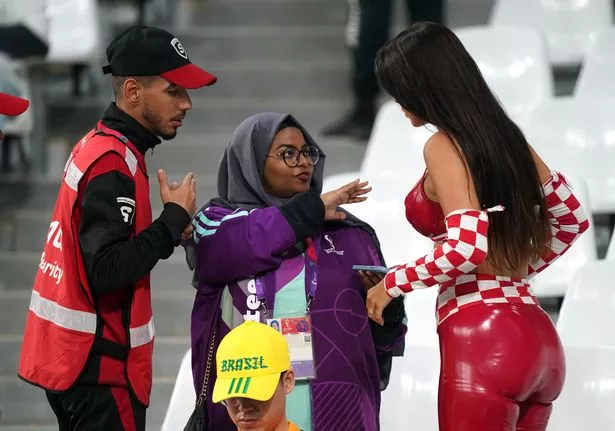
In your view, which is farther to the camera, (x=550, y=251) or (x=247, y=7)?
(x=247, y=7)

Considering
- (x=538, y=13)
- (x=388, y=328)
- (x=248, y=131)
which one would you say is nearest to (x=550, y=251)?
(x=388, y=328)

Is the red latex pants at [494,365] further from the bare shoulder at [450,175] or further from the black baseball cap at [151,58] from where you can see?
the black baseball cap at [151,58]

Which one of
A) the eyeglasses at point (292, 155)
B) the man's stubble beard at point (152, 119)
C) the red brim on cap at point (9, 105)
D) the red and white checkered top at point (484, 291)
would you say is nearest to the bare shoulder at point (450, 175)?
the red and white checkered top at point (484, 291)

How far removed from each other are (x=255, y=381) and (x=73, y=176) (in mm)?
690

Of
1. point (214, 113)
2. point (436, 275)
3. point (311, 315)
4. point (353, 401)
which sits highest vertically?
point (436, 275)

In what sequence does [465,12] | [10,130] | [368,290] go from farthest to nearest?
[465,12]
[10,130]
[368,290]

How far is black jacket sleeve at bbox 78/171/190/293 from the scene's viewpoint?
2.55 m

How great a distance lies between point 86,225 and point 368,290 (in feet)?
2.12

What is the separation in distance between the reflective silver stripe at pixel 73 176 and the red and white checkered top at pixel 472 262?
0.71 m

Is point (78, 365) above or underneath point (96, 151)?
underneath

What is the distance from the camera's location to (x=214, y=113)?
5785 mm

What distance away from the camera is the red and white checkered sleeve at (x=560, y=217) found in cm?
276

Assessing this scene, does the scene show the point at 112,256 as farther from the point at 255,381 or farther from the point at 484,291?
the point at 484,291

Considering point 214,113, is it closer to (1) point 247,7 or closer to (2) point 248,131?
(1) point 247,7
